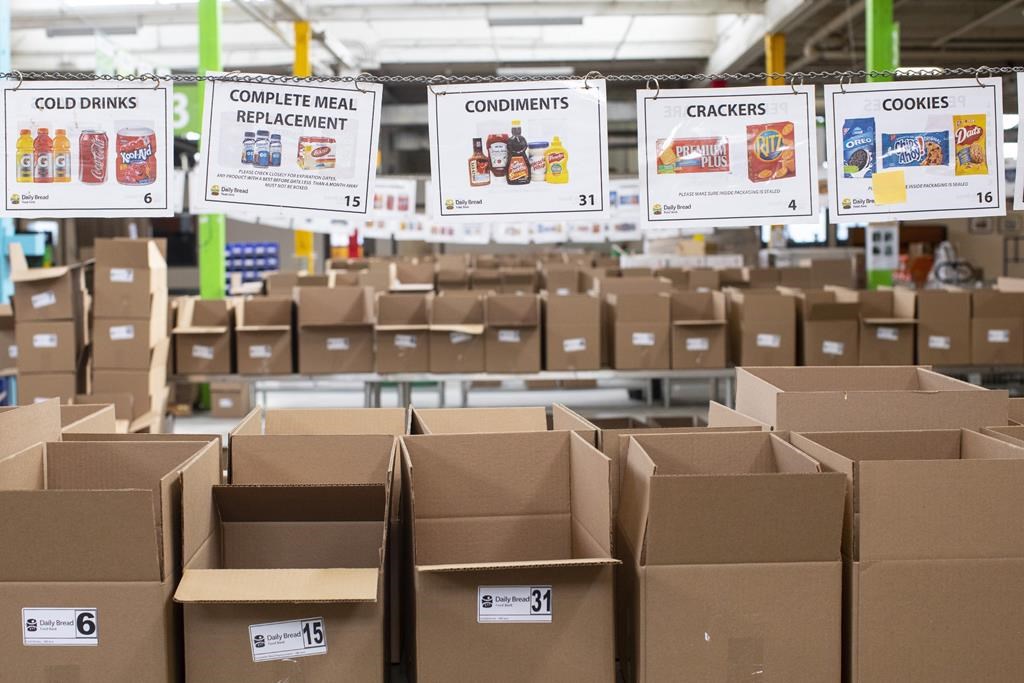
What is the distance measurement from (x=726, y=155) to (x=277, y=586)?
1.61 metres

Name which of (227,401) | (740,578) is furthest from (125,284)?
(740,578)

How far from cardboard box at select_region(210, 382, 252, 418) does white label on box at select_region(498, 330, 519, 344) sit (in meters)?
3.34

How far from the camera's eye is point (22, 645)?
181cm

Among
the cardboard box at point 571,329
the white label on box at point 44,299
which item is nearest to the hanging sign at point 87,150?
the white label on box at point 44,299

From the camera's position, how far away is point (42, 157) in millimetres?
2543

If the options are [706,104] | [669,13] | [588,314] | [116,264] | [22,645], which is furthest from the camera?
[669,13]

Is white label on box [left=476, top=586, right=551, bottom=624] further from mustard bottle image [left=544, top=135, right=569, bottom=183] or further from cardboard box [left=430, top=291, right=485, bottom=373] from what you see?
cardboard box [left=430, top=291, right=485, bottom=373]

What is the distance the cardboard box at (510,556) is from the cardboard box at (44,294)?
4384 millimetres

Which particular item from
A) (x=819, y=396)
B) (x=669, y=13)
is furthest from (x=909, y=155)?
(x=669, y=13)

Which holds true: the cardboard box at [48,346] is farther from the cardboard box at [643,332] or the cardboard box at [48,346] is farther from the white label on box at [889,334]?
the white label on box at [889,334]

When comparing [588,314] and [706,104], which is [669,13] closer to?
[588,314]

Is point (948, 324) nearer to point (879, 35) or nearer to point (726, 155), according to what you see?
point (879, 35)

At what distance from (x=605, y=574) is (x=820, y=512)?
→ 0.43 meters

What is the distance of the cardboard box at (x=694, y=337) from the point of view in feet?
20.9
